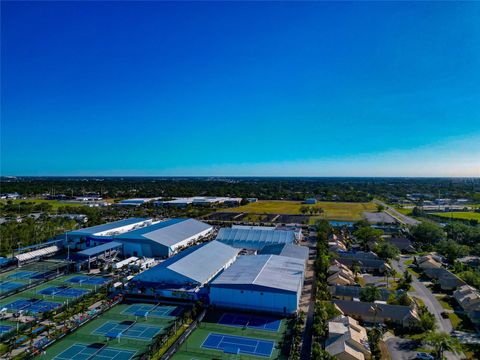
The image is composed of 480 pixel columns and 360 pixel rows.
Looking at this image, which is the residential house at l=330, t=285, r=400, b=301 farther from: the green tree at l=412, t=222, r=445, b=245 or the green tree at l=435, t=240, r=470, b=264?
the green tree at l=412, t=222, r=445, b=245

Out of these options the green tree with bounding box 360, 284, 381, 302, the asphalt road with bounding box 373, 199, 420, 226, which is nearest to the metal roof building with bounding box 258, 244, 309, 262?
the green tree with bounding box 360, 284, 381, 302

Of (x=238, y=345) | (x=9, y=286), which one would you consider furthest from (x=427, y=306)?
(x=9, y=286)

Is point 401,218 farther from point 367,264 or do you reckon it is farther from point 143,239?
point 143,239

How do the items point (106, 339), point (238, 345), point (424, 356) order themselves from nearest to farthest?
1. point (424, 356)
2. point (238, 345)
3. point (106, 339)

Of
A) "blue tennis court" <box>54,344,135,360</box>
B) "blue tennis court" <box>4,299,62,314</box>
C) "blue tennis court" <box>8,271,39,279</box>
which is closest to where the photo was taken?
"blue tennis court" <box>54,344,135,360</box>

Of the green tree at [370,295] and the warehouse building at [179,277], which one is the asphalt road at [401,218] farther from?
the warehouse building at [179,277]

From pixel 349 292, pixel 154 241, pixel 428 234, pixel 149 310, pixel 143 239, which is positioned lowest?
pixel 149 310
